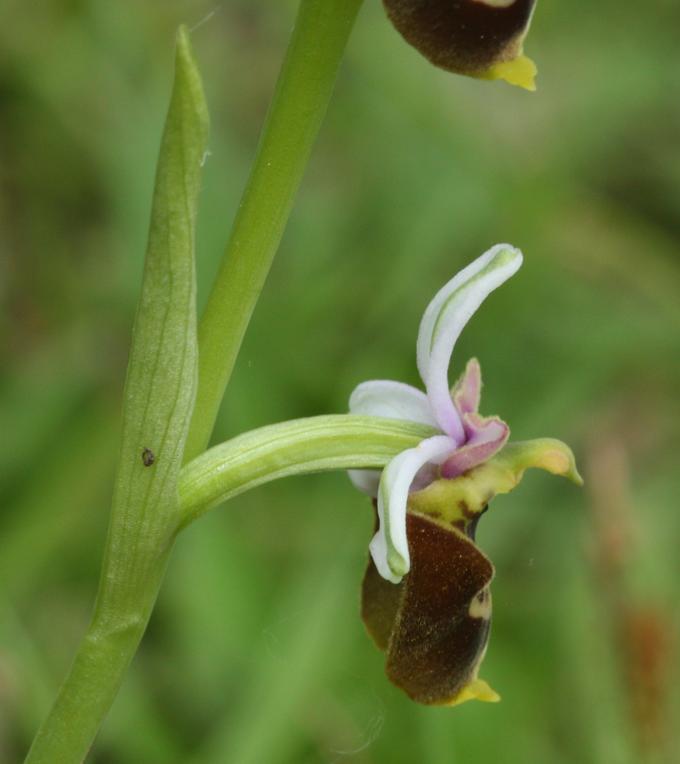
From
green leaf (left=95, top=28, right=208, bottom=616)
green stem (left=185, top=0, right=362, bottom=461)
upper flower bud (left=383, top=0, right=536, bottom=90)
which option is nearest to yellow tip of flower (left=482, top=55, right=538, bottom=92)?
upper flower bud (left=383, top=0, right=536, bottom=90)

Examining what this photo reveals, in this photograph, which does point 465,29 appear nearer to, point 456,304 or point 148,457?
point 456,304

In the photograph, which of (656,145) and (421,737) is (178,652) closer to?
(421,737)

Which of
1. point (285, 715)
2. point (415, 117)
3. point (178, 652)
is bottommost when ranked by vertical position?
point (178, 652)

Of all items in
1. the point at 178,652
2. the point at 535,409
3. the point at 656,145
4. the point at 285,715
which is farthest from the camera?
the point at 656,145

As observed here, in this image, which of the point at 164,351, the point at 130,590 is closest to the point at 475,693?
the point at 130,590

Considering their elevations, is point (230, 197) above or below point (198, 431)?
below

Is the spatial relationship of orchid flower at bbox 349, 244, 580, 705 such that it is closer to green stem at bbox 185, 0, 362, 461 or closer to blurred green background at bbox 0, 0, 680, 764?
green stem at bbox 185, 0, 362, 461

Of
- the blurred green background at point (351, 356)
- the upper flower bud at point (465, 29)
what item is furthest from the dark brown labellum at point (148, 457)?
the blurred green background at point (351, 356)

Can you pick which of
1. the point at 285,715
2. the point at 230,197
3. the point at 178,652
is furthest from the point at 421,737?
the point at 230,197

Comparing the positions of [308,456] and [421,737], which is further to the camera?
[421,737]
